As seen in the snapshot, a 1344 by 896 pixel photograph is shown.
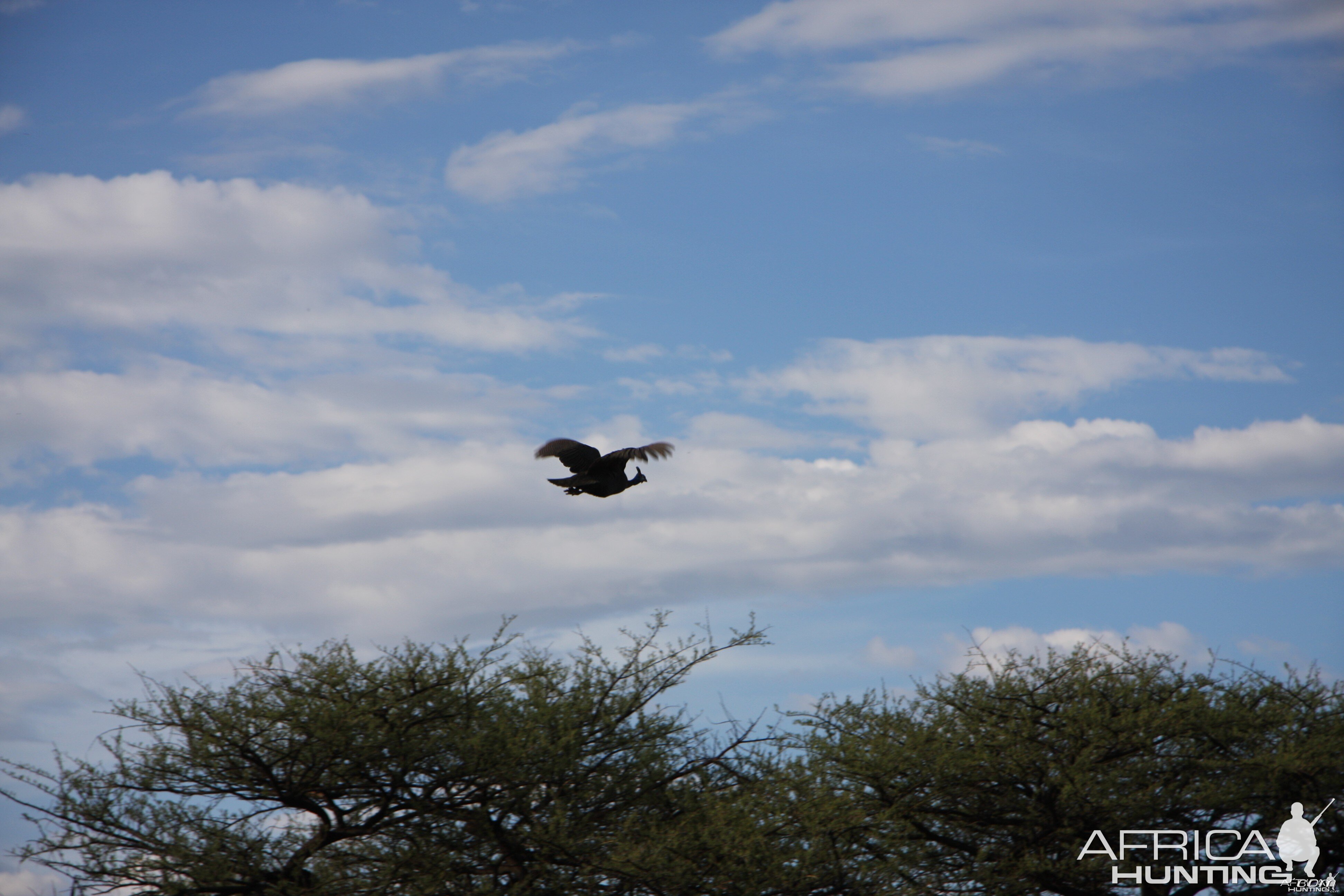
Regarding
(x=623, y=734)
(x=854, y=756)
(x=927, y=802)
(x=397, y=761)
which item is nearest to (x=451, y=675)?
(x=397, y=761)

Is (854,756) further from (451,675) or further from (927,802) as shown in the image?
(451,675)

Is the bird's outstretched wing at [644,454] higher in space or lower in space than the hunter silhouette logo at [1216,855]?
higher

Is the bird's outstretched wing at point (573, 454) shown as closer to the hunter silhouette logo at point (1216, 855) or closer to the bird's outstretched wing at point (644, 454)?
the bird's outstretched wing at point (644, 454)

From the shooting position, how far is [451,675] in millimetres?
14312

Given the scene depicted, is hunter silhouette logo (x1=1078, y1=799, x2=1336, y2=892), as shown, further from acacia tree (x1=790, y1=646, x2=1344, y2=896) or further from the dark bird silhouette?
the dark bird silhouette

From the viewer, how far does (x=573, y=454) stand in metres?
13.3

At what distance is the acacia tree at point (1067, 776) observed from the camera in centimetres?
1280

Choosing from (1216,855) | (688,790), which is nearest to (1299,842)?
(1216,855)

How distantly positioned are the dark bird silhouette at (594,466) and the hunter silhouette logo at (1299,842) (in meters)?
7.68

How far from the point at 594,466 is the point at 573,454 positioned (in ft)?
1.04

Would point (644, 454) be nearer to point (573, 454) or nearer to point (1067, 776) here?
point (573, 454)

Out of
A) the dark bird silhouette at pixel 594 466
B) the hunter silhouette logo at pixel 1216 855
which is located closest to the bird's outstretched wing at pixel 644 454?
the dark bird silhouette at pixel 594 466

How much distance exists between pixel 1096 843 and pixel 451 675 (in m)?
7.57

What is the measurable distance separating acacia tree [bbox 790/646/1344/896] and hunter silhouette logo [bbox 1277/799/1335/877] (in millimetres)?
227
